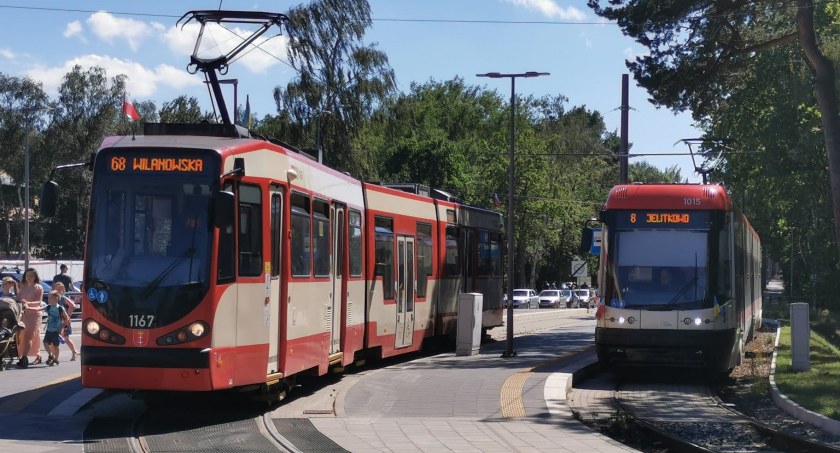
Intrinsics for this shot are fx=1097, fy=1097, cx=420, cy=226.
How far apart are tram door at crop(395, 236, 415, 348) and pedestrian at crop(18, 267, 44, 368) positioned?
21.0ft

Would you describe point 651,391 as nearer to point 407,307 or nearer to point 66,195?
point 407,307

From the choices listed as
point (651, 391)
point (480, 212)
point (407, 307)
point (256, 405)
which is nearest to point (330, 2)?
point (480, 212)

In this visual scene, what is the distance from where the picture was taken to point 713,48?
28797 millimetres

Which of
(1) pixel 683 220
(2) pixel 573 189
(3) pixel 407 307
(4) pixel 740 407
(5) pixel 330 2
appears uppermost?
(5) pixel 330 2

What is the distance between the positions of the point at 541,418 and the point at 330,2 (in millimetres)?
38756

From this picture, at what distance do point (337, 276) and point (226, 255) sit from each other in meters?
4.33

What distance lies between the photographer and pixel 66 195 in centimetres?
7600

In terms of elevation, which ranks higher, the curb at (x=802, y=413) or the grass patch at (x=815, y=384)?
the grass patch at (x=815, y=384)

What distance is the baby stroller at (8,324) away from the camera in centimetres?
1808

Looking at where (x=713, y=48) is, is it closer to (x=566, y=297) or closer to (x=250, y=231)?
(x=250, y=231)

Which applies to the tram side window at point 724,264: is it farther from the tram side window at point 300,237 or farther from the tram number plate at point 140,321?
the tram number plate at point 140,321

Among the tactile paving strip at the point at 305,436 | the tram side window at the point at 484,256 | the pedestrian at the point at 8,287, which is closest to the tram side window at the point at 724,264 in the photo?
the tram side window at the point at 484,256

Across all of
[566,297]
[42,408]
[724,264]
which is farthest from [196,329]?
[566,297]

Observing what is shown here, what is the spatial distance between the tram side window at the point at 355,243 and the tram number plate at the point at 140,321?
5768mm
